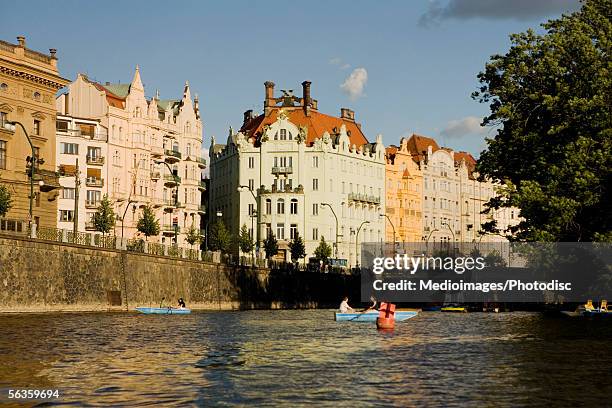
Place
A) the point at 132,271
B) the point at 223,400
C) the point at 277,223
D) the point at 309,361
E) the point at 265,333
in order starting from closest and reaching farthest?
the point at 223,400
the point at 309,361
the point at 265,333
the point at 132,271
the point at 277,223

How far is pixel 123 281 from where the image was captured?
94750 mm

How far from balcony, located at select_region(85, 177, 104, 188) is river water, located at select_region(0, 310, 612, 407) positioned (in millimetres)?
74817

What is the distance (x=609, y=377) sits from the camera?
34719 mm

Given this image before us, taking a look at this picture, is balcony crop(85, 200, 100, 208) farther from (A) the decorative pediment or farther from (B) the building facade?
(A) the decorative pediment

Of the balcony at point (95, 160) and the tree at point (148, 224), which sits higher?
the balcony at point (95, 160)

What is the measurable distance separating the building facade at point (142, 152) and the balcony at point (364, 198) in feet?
108

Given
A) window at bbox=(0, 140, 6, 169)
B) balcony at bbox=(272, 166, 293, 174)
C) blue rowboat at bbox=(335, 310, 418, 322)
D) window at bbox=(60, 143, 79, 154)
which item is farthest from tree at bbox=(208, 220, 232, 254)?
blue rowboat at bbox=(335, 310, 418, 322)

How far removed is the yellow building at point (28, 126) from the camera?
93.7 m

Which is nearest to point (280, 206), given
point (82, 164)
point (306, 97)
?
point (306, 97)

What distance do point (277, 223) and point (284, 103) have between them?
1011 inches

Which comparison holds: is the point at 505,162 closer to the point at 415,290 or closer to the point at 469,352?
the point at 469,352

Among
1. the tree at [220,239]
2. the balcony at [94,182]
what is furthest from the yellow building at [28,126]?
the tree at [220,239]

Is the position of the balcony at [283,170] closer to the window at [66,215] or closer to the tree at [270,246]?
the tree at [270,246]

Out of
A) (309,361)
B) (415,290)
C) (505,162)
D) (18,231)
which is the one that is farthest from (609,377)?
(415,290)
